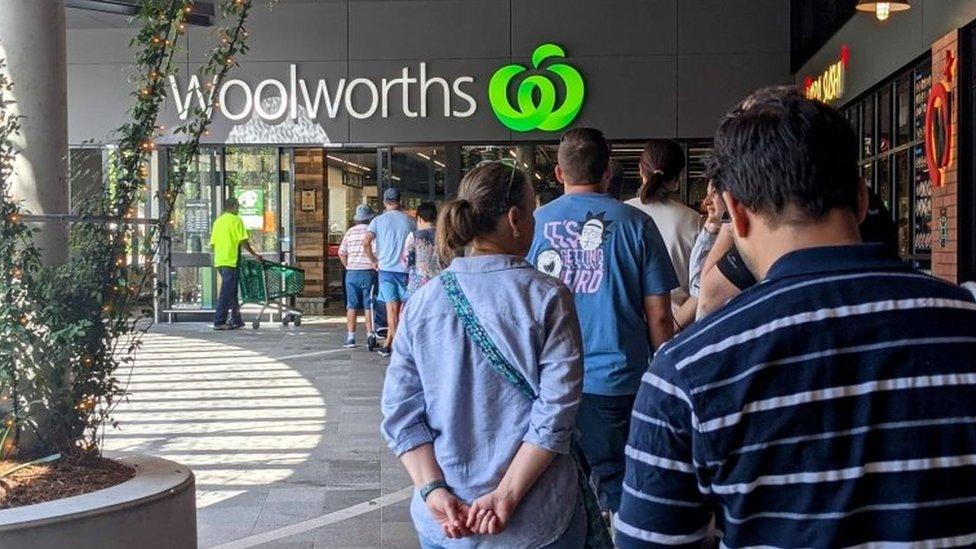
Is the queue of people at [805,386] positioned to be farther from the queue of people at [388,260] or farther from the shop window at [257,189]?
the shop window at [257,189]

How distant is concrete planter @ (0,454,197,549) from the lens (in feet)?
12.2

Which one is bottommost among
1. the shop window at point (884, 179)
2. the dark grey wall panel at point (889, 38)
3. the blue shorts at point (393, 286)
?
the blue shorts at point (393, 286)

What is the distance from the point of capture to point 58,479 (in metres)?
4.44

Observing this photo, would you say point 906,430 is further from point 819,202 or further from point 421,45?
point 421,45

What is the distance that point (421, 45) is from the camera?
58.9ft

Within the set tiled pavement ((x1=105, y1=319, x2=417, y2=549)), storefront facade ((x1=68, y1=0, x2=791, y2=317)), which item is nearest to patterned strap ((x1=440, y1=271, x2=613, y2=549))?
tiled pavement ((x1=105, y1=319, x2=417, y2=549))

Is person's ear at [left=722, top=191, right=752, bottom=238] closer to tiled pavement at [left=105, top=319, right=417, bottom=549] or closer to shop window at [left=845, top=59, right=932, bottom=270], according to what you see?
tiled pavement at [left=105, top=319, right=417, bottom=549]

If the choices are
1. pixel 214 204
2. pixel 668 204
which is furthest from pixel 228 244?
pixel 668 204

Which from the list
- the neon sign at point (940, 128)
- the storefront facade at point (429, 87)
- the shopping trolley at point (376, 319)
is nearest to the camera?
the neon sign at point (940, 128)

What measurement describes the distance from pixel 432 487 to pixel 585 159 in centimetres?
208

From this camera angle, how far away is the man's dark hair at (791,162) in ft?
5.20

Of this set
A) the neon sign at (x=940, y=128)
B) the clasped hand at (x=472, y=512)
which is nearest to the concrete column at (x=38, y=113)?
the clasped hand at (x=472, y=512)

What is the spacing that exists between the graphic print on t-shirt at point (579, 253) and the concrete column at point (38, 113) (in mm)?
1972

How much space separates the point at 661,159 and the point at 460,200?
2.62 metres
